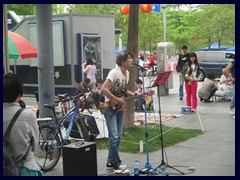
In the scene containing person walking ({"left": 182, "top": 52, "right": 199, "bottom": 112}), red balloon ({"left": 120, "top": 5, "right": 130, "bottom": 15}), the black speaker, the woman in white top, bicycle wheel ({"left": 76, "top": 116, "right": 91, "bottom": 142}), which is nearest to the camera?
the black speaker

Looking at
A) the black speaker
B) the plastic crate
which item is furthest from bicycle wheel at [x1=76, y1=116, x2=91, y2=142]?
the plastic crate

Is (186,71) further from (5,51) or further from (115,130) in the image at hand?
(5,51)

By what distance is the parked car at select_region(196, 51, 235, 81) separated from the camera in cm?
2214

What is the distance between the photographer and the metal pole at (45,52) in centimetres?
728

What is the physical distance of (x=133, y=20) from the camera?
8680mm

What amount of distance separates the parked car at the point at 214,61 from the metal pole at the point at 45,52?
50.9 ft

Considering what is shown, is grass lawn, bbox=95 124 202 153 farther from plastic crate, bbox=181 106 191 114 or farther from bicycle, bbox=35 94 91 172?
plastic crate, bbox=181 106 191 114

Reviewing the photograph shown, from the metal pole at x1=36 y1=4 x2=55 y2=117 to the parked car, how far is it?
50.9 ft

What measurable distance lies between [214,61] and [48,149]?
57.5ft

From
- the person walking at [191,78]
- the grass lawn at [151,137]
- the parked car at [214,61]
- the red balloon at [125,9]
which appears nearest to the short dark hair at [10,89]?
the grass lawn at [151,137]

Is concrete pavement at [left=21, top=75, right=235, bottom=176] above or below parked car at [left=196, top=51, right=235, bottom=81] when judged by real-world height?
below

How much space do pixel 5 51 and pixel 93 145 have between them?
1776 millimetres

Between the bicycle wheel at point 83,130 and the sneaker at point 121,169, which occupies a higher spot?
the bicycle wheel at point 83,130

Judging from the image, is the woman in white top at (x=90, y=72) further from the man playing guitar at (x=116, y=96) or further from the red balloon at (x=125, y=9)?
the man playing guitar at (x=116, y=96)
